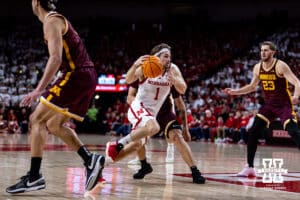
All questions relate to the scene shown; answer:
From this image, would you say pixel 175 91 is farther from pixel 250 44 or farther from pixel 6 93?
pixel 250 44

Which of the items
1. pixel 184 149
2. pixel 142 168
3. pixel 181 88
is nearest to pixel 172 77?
pixel 181 88

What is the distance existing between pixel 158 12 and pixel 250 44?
5759 millimetres

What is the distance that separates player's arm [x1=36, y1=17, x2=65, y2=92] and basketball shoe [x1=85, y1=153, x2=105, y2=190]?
34.3 inches

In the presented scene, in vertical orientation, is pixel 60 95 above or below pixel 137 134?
above

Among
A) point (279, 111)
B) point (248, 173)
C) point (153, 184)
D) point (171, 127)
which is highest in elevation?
point (279, 111)

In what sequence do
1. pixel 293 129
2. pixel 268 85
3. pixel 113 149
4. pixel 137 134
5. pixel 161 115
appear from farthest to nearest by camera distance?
1. pixel 268 85
2. pixel 293 129
3. pixel 161 115
4. pixel 137 134
5. pixel 113 149

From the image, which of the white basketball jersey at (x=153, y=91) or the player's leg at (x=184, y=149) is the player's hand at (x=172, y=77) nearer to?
the white basketball jersey at (x=153, y=91)

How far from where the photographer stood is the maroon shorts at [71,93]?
556 cm

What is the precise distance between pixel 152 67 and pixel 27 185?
6.35 ft

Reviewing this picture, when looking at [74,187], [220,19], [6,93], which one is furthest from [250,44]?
[74,187]

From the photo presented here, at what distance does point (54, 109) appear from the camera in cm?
555

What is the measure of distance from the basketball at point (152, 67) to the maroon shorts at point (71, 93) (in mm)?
1054

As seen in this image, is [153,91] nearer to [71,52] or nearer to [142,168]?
[142,168]

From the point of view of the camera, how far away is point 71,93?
560cm
